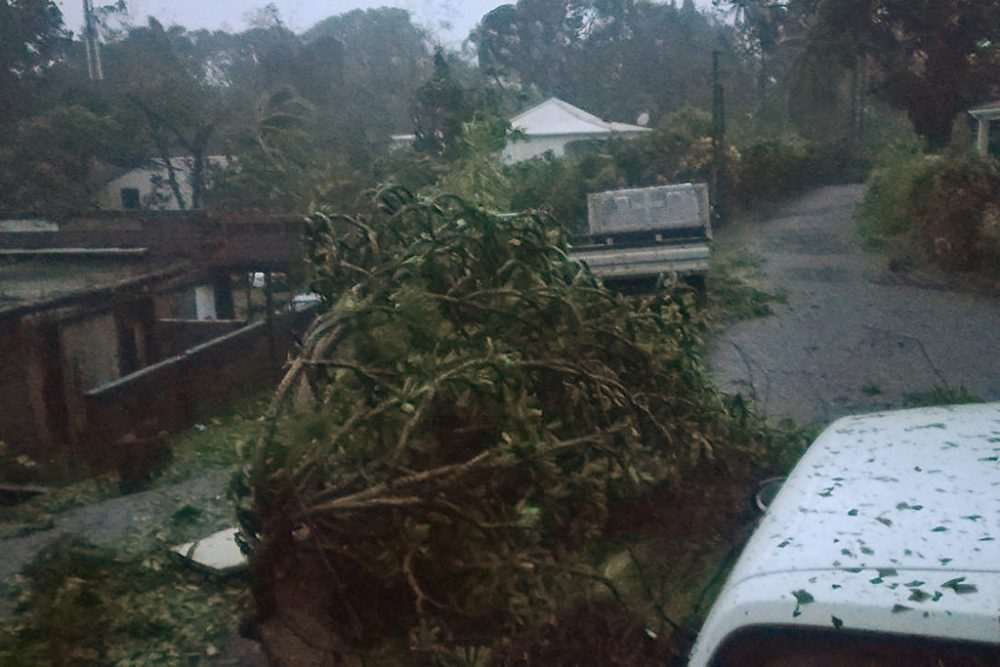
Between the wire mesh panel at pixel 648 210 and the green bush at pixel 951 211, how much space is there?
3.60 metres

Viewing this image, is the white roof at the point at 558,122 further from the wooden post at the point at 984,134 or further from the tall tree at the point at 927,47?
the wooden post at the point at 984,134

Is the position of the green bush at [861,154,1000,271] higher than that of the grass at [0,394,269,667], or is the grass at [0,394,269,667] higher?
the green bush at [861,154,1000,271]

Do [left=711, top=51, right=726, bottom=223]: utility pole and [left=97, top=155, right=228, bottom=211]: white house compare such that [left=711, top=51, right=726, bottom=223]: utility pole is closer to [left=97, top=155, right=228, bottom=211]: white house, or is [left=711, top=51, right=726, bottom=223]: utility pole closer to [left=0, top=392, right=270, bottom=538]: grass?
[left=97, top=155, right=228, bottom=211]: white house

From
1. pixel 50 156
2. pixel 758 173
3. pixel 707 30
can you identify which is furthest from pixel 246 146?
pixel 707 30

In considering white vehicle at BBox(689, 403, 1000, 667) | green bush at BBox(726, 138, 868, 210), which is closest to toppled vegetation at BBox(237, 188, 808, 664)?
white vehicle at BBox(689, 403, 1000, 667)

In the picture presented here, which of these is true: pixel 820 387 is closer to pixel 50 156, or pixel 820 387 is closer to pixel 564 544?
pixel 564 544

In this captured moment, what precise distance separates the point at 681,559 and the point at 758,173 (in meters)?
22.2

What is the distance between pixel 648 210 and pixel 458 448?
35.4 feet

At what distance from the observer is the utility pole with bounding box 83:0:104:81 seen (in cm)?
3323

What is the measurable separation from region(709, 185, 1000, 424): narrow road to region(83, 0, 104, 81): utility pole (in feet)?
86.3

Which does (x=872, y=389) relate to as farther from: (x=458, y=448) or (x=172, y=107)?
(x=172, y=107)

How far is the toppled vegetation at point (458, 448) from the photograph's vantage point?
10.6 ft

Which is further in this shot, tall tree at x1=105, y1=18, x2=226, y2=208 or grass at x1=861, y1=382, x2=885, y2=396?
tall tree at x1=105, y1=18, x2=226, y2=208

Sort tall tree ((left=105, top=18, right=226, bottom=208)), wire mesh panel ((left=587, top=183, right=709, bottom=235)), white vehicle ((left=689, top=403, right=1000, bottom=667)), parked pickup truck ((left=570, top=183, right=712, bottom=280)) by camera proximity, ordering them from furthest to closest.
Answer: tall tree ((left=105, top=18, right=226, bottom=208)) < wire mesh panel ((left=587, top=183, right=709, bottom=235)) < parked pickup truck ((left=570, top=183, right=712, bottom=280)) < white vehicle ((left=689, top=403, right=1000, bottom=667))
